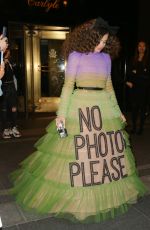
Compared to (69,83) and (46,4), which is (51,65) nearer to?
(46,4)

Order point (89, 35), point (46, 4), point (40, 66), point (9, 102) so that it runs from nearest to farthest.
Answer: point (89, 35), point (9, 102), point (46, 4), point (40, 66)

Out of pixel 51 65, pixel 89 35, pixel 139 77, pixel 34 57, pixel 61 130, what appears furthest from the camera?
pixel 51 65

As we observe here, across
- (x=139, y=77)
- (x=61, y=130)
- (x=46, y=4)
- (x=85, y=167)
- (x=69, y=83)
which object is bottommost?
(x=85, y=167)

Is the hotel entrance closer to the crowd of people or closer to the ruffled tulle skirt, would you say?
the crowd of people

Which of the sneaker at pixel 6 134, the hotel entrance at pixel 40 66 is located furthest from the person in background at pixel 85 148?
the hotel entrance at pixel 40 66

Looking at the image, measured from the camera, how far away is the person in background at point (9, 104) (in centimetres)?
692

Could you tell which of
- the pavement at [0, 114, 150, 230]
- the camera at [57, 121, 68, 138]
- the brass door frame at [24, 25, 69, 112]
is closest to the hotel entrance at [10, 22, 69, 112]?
the brass door frame at [24, 25, 69, 112]

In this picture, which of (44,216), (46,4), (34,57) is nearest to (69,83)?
(44,216)

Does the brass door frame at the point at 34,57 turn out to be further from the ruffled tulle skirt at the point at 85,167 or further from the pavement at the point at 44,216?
the ruffled tulle skirt at the point at 85,167

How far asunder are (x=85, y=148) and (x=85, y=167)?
0.62ft

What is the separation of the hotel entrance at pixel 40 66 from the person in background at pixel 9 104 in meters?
2.21

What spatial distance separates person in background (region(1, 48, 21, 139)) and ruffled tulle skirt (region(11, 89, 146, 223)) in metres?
→ 3.39

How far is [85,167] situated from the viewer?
11.6 feet

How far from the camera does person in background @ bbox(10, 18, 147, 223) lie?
352 cm
